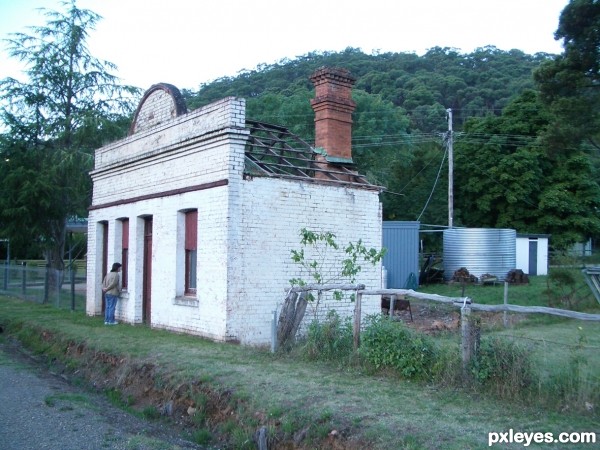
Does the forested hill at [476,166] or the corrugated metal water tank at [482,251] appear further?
the forested hill at [476,166]

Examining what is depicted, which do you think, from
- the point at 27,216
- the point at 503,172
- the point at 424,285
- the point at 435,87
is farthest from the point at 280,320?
the point at 435,87

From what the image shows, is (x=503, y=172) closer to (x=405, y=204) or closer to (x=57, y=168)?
(x=405, y=204)

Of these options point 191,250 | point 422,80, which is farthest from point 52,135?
point 422,80

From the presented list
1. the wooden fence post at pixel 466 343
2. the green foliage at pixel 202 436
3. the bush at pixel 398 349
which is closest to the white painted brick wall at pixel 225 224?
the bush at pixel 398 349

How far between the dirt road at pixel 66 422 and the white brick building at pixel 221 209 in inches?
122

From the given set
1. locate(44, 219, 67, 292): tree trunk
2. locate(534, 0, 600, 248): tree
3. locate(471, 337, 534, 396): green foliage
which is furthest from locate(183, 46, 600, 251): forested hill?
locate(471, 337, 534, 396): green foliage

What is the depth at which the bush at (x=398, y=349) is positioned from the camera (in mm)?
8297

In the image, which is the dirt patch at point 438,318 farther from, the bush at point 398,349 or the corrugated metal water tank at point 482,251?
the corrugated metal water tank at point 482,251

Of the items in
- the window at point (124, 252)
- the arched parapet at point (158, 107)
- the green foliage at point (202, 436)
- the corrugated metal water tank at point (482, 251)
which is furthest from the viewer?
the corrugated metal water tank at point (482, 251)

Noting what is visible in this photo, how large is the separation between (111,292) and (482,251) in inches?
722

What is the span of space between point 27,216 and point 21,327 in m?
8.23

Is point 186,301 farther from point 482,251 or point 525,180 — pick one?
point 525,180

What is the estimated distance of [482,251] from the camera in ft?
93.8

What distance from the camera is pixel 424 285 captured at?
28672mm
